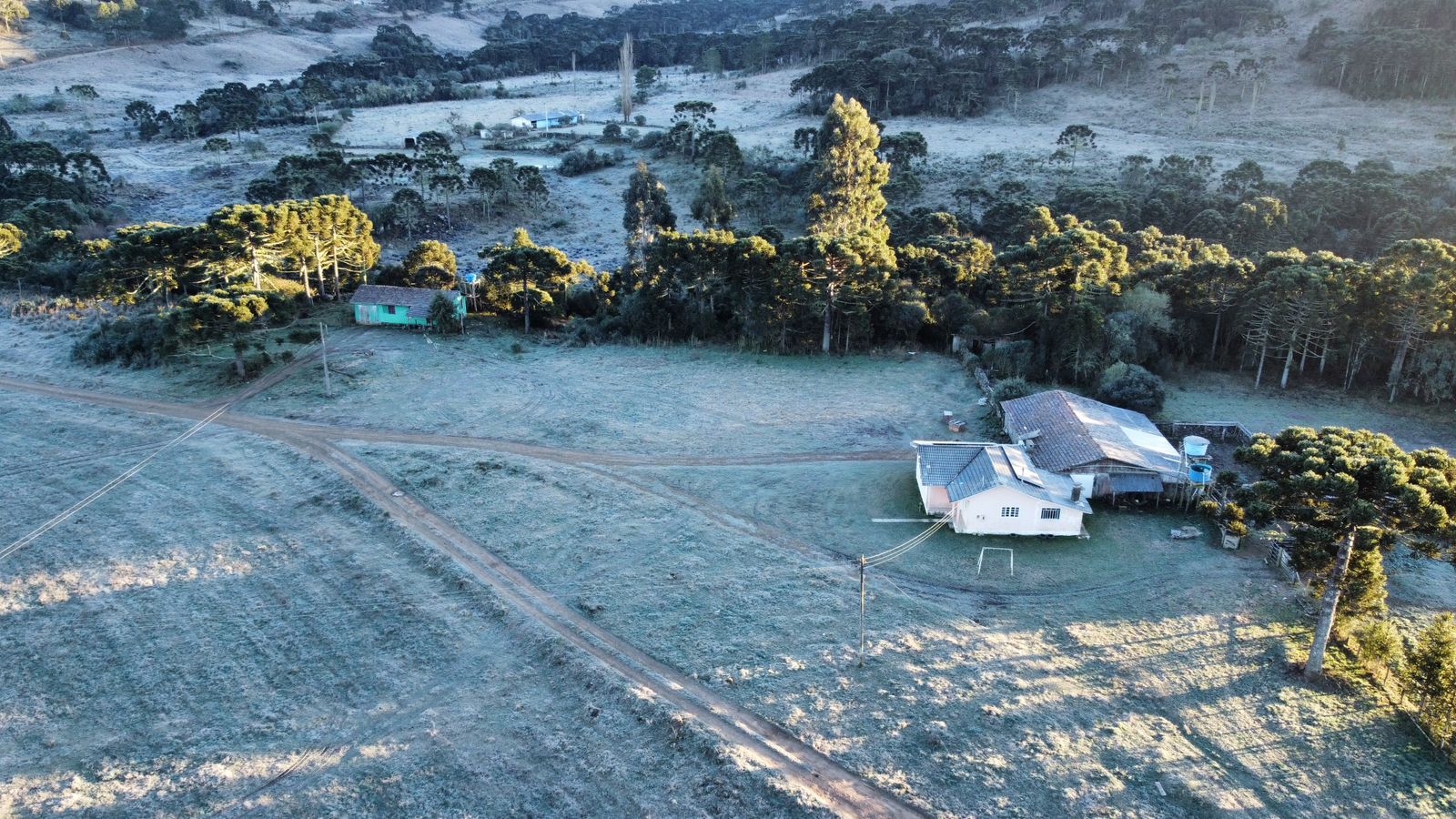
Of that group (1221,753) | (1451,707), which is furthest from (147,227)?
(1451,707)

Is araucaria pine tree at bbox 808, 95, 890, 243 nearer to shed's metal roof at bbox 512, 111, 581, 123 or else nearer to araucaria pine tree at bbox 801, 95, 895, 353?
araucaria pine tree at bbox 801, 95, 895, 353

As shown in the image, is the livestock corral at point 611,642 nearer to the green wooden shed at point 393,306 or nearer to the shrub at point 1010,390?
the shrub at point 1010,390

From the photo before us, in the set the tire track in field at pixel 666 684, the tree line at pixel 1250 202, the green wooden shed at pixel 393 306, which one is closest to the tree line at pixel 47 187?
the green wooden shed at pixel 393 306

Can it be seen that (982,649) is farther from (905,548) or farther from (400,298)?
(400,298)

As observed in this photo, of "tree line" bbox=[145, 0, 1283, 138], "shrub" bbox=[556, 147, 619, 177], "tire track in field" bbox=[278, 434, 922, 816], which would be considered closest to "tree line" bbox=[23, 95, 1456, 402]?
"tire track in field" bbox=[278, 434, 922, 816]

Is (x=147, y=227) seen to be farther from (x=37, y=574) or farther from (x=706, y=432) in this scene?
(x=706, y=432)

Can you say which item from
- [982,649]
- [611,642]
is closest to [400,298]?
[611,642]
